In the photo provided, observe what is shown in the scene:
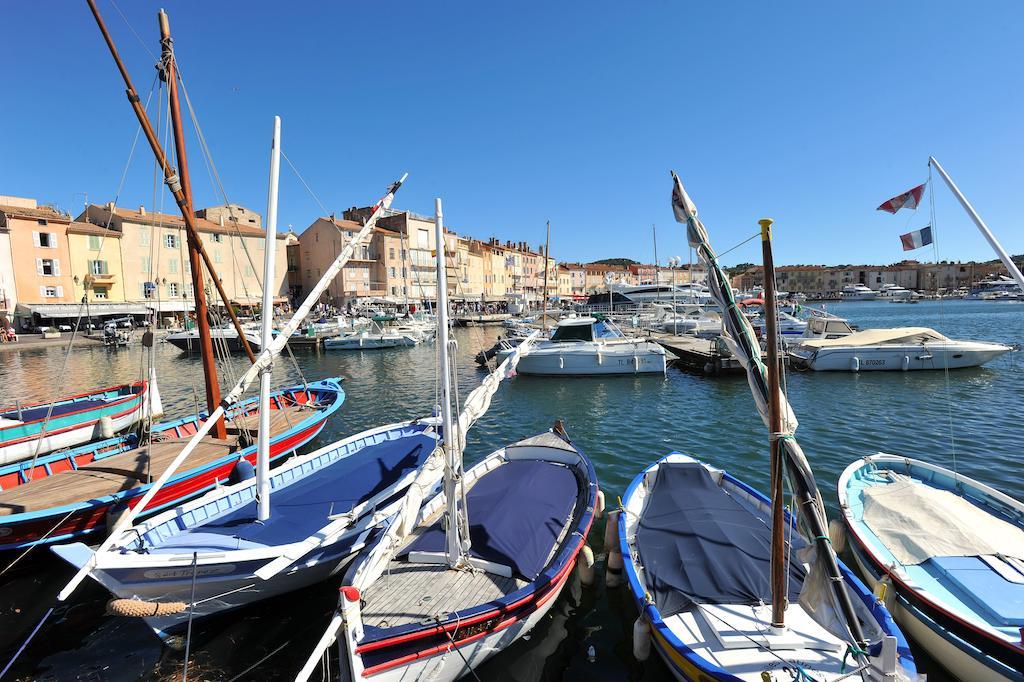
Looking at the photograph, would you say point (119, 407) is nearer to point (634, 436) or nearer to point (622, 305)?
point (634, 436)

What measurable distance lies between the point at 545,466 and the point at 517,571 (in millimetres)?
3835

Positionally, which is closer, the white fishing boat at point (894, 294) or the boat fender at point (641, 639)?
the boat fender at point (641, 639)

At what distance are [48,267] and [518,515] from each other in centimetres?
6911

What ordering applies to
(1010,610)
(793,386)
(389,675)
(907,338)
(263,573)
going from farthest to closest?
(907,338) < (793,386) < (263,573) < (1010,610) < (389,675)

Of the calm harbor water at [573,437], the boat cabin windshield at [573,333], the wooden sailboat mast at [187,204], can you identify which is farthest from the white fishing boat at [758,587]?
the boat cabin windshield at [573,333]

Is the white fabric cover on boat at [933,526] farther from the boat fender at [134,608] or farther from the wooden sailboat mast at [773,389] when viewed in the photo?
the boat fender at [134,608]

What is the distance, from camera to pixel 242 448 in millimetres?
12203

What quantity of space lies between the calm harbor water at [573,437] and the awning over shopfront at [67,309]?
13163 mm

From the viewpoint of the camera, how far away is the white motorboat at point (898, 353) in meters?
26.6

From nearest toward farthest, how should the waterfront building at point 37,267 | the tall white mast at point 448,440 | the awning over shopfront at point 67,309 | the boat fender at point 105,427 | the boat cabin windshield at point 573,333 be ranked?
the tall white mast at point 448,440 → the boat fender at point 105,427 → the boat cabin windshield at point 573,333 → the waterfront building at point 37,267 → the awning over shopfront at point 67,309

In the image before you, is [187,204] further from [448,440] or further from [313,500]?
[448,440]

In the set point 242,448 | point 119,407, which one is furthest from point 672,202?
point 119,407

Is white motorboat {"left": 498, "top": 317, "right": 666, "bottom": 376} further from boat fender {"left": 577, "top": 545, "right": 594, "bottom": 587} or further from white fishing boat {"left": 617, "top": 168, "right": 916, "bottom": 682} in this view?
white fishing boat {"left": 617, "top": 168, "right": 916, "bottom": 682}

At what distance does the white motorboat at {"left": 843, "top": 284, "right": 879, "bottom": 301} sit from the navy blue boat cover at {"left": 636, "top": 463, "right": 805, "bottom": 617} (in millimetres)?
174053
